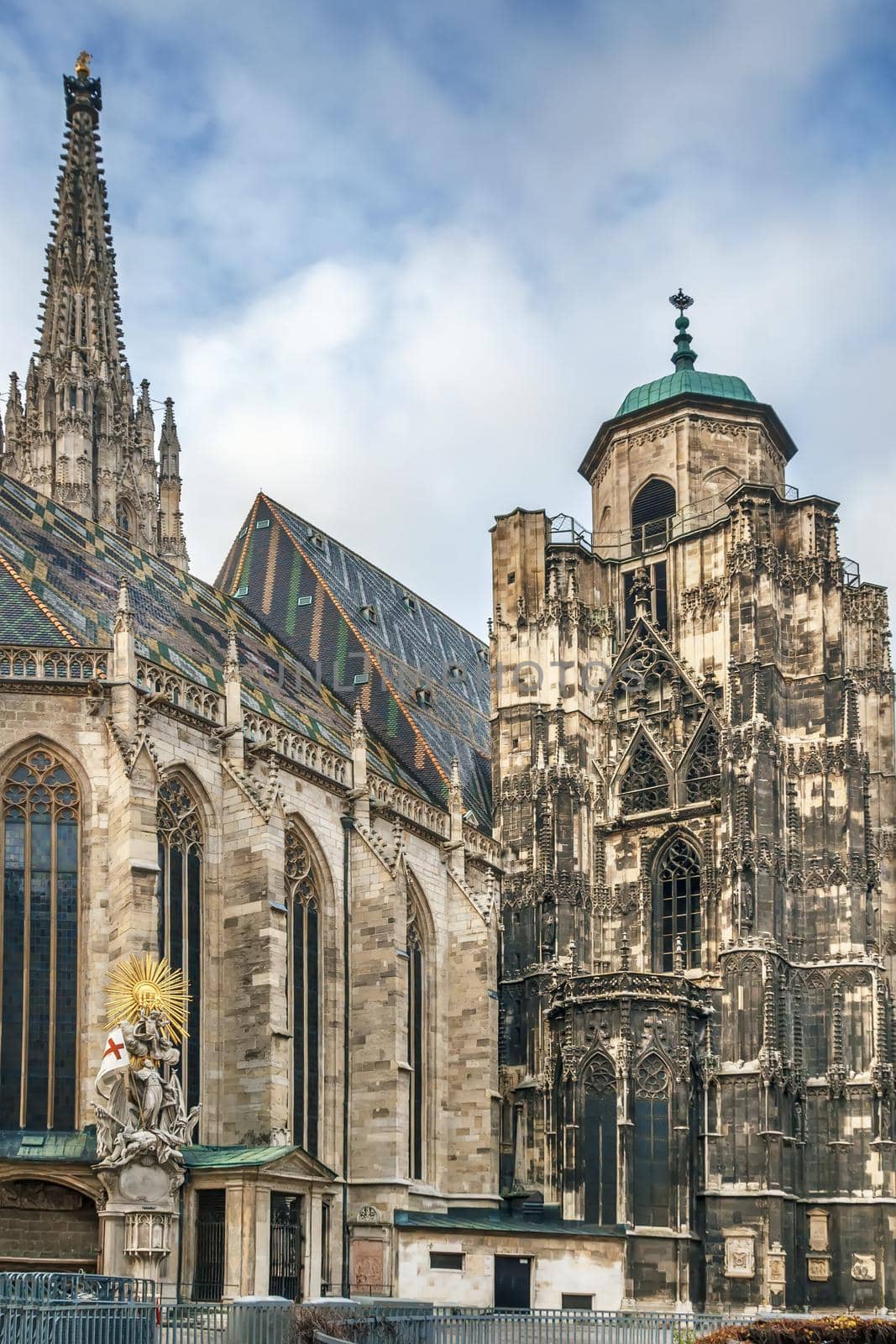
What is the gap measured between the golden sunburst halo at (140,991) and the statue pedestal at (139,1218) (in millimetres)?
2421

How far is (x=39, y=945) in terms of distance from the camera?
31.4 metres

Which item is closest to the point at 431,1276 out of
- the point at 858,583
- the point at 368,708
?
the point at 368,708

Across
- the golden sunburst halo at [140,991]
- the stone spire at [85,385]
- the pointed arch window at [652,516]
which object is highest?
the stone spire at [85,385]

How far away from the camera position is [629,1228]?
3847cm

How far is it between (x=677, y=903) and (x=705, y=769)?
3391mm

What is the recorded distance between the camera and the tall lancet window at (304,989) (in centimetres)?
3603

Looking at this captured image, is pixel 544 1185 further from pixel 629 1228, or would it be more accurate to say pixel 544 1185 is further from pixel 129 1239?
pixel 129 1239

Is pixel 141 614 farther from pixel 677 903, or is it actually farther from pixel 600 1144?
pixel 600 1144

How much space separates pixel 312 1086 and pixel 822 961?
12750mm

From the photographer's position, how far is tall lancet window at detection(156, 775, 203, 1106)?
33.1 m

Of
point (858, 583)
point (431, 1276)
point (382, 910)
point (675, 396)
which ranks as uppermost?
point (675, 396)

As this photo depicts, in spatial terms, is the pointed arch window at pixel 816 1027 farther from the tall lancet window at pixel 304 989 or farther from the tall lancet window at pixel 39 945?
the tall lancet window at pixel 39 945

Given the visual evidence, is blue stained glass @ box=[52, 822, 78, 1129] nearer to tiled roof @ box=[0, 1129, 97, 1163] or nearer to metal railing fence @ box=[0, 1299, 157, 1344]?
tiled roof @ box=[0, 1129, 97, 1163]

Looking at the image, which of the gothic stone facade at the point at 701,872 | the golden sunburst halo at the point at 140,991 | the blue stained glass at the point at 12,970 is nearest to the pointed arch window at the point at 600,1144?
the gothic stone facade at the point at 701,872
